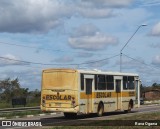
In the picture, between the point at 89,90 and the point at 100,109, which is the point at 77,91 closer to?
the point at 89,90

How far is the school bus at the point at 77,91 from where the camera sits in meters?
28.3

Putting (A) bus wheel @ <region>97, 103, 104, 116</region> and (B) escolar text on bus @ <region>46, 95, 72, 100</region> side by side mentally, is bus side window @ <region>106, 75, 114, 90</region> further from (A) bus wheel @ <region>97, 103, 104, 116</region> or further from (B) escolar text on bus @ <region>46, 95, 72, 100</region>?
(B) escolar text on bus @ <region>46, 95, 72, 100</region>

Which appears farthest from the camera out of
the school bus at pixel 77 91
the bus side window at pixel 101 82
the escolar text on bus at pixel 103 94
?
the bus side window at pixel 101 82

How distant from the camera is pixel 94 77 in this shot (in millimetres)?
30266

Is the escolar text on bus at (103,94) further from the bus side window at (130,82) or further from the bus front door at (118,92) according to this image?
the bus side window at (130,82)

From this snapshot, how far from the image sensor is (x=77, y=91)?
92.9 feet

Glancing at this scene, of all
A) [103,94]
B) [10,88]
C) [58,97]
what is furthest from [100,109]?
[10,88]

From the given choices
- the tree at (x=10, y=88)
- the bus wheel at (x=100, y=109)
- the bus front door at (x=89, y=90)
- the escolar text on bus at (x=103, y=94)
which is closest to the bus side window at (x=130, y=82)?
the escolar text on bus at (x=103, y=94)

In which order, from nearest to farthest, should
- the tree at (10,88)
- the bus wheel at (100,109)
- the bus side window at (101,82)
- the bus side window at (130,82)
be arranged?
the bus side window at (101,82)
the bus wheel at (100,109)
the bus side window at (130,82)
the tree at (10,88)

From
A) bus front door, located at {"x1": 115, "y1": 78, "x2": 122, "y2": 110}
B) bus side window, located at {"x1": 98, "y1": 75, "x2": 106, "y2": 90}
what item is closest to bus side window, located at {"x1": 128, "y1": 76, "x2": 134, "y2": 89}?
bus front door, located at {"x1": 115, "y1": 78, "x2": 122, "y2": 110}

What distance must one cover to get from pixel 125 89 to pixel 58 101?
7895 millimetres

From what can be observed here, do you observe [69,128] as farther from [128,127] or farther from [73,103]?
[73,103]

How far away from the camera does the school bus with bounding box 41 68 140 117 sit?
92.9 feet

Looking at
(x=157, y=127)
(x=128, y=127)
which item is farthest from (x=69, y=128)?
(x=157, y=127)
